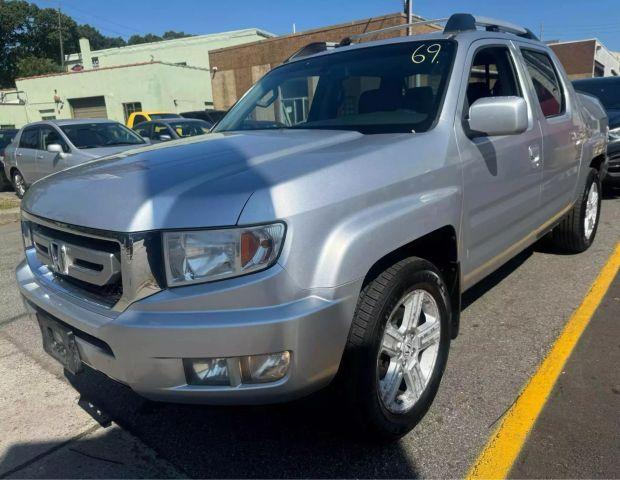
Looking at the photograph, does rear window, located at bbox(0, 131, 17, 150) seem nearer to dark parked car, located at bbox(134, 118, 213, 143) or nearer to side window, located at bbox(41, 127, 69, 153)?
dark parked car, located at bbox(134, 118, 213, 143)

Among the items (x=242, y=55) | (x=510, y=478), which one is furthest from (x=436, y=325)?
(x=242, y=55)

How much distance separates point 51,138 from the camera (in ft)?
33.4

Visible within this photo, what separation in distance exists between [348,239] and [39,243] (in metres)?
1.63

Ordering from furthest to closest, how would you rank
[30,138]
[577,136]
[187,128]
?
[187,128] < [30,138] < [577,136]

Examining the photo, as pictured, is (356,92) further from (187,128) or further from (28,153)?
(187,128)

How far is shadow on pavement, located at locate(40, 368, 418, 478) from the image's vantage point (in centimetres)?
231

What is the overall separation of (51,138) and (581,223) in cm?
945

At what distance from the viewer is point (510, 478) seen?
87.3 inches

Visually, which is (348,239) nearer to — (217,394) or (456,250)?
(217,394)

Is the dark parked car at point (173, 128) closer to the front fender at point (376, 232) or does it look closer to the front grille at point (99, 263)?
the front grille at point (99, 263)

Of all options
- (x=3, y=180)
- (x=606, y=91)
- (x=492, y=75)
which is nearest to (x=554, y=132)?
(x=492, y=75)

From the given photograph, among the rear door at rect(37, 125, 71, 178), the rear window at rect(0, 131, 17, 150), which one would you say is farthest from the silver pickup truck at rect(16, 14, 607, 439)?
the rear window at rect(0, 131, 17, 150)

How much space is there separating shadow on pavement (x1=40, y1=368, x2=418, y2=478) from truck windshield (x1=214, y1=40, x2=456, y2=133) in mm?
1548

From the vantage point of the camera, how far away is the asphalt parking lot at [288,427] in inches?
92.3
